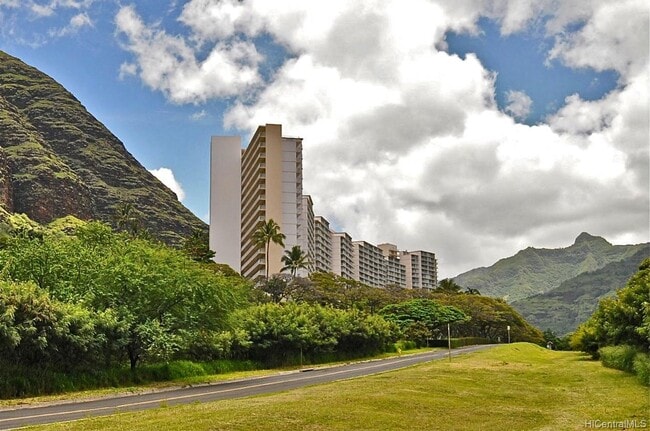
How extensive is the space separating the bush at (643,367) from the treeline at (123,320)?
22.2 metres

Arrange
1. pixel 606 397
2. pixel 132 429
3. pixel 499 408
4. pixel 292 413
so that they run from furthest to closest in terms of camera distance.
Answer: pixel 606 397 < pixel 499 408 < pixel 292 413 < pixel 132 429

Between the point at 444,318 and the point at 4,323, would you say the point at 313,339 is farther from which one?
the point at 444,318

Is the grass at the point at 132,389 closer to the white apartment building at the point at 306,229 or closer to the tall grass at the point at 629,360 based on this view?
the tall grass at the point at 629,360

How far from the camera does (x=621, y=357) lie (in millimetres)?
39312

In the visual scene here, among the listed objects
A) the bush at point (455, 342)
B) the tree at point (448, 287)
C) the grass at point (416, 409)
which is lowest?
the grass at point (416, 409)

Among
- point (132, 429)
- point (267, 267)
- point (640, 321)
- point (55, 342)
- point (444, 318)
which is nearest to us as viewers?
point (132, 429)

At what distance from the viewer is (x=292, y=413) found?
20344mm

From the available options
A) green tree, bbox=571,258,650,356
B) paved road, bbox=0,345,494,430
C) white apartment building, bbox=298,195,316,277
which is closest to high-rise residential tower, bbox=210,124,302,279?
white apartment building, bbox=298,195,316,277

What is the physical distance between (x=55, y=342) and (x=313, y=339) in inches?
1151

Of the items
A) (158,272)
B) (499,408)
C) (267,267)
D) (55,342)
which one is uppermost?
(267,267)

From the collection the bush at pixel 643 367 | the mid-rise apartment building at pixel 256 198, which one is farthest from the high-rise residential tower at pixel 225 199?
the bush at pixel 643 367

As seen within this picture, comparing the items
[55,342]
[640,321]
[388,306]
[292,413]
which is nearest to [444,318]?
[388,306]

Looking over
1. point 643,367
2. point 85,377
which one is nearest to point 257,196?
point 85,377

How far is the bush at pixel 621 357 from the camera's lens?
38.2 m
